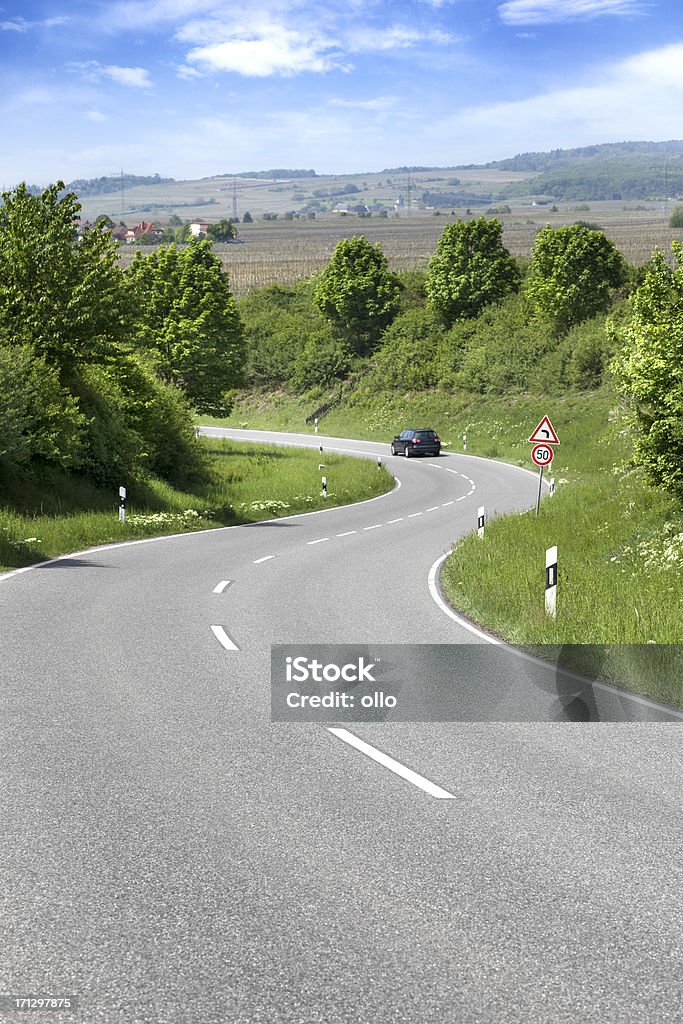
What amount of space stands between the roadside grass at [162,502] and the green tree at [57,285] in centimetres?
403

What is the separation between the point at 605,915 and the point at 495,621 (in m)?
9.15

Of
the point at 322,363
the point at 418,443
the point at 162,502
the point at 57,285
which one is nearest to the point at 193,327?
the point at 418,443

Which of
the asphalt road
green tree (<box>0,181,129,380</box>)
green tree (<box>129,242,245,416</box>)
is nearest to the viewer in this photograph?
the asphalt road

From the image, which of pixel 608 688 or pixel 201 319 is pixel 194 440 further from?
pixel 608 688

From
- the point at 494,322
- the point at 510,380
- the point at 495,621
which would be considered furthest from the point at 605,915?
the point at 494,322

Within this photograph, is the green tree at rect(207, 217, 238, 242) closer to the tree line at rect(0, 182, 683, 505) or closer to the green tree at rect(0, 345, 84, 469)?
the tree line at rect(0, 182, 683, 505)

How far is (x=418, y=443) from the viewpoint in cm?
5834

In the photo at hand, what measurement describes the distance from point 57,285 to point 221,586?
15.6m

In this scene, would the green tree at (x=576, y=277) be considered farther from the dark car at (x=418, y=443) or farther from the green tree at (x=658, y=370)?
the green tree at (x=658, y=370)

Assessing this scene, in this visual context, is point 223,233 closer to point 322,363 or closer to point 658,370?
point 322,363

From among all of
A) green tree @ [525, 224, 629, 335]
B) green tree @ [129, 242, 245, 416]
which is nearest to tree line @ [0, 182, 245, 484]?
green tree @ [129, 242, 245, 416]

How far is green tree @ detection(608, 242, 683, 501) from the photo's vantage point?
20.0m

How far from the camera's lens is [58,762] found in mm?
7816

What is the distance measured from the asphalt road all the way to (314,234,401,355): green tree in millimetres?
74964
